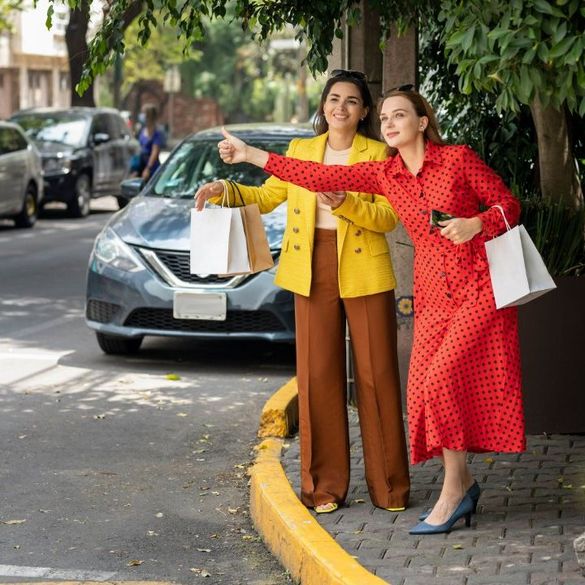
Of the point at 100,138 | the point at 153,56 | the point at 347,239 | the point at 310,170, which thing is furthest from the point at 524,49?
the point at 153,56

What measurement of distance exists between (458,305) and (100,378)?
480 cm

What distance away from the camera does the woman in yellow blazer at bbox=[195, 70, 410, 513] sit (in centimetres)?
599

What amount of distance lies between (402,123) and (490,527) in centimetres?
166

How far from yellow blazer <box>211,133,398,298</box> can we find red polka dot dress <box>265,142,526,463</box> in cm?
37

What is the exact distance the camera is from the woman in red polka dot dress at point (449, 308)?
548 centimetres

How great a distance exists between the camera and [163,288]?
10.0m

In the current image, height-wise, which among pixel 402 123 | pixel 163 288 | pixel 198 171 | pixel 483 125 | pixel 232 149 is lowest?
pixel 163 288

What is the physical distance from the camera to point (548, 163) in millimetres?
8555

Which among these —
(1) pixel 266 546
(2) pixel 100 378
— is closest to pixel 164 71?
(2) pixel 100 378

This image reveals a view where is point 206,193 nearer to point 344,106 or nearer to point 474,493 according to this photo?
point 344,106

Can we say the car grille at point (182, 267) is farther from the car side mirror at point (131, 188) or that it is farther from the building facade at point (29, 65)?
the building facade at point (29, 65)

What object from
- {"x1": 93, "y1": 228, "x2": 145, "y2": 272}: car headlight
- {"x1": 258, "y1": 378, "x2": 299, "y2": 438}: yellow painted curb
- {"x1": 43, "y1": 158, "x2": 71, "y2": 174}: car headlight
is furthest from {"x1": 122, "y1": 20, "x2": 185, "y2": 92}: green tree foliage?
{"x1": 258, "y1": 378, "x2": 299, "y2": 438}: yellow painted curb

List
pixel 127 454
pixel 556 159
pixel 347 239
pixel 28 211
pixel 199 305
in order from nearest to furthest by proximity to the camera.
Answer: pixel 347 239 < pixel 127 454 < pixel 556 159 < pixel 199 305 < pixel 28 211

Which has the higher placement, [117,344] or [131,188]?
[131,188]
